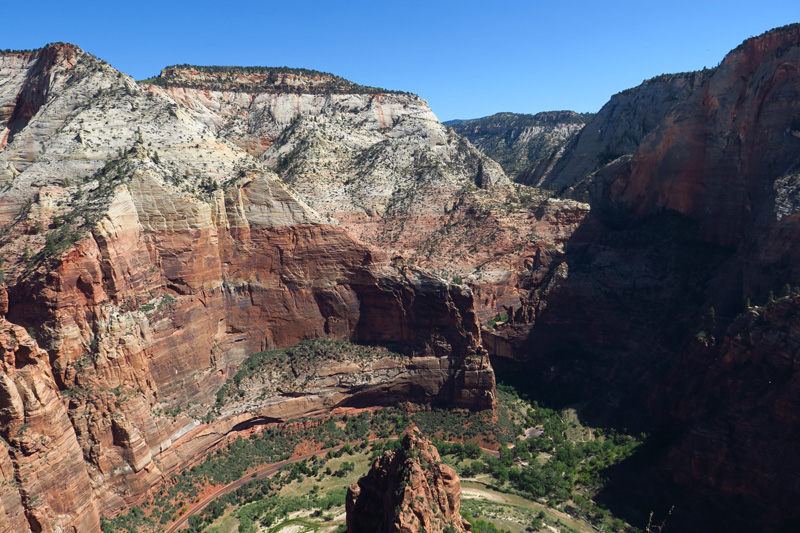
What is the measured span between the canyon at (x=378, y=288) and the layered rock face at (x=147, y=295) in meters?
0.22

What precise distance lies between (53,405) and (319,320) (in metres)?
29.1

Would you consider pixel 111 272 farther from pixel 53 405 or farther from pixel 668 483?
pixel 668 483

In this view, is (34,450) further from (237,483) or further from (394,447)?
(394,447)

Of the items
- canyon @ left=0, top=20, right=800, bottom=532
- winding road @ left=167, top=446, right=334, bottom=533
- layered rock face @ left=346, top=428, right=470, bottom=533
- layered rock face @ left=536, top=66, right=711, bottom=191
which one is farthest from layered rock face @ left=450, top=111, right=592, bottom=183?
layered rock face @ left=346, top=428, right=470, bottom=533

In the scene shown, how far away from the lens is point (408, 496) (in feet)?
90.5

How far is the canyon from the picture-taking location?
131 ft

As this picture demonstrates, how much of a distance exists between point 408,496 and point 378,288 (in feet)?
111

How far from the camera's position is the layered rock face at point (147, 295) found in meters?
38.5

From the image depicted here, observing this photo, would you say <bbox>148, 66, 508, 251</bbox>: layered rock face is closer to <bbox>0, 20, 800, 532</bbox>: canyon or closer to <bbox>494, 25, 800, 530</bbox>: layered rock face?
<bbox>0, 20, 800, 532</bbox>: canyon

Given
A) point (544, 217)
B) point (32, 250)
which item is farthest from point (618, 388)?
point (32, 250)

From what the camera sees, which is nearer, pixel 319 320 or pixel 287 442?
pixel 287 442

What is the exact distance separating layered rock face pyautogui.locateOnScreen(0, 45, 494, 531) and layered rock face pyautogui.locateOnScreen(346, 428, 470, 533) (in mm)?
20420

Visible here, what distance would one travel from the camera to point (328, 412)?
188ft

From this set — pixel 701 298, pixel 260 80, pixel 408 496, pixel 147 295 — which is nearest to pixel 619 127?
pixel 701 298
